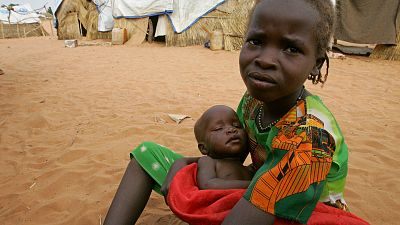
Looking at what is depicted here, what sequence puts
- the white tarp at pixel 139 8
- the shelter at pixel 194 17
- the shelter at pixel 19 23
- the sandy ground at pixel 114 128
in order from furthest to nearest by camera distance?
1. the shelter at pixel 19 23
2. the white tarp at pixel 139 8
3. the shelter at pixel 194 17
4. the sandy ground at pixel 114 128

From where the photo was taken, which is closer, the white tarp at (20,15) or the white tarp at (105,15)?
the white tarp at (105,15)

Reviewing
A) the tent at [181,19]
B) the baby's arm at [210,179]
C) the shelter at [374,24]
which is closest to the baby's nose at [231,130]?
the baby's arm at [210,179]

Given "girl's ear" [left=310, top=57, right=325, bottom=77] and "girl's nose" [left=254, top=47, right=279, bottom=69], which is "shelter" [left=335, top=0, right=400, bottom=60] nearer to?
"girl's ear" [left=310, top=57, right=325, bottom=77]

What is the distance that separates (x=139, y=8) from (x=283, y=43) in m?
11.2

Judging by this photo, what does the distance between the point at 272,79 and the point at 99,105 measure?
3444mm

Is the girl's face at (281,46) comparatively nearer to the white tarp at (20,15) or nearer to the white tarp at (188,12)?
the white tarp at (188,12)

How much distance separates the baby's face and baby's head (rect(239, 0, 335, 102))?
55cm

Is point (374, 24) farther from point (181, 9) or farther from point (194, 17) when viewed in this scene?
point (181, 9)

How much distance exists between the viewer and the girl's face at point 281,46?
3.18 feet

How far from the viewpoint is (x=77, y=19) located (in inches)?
566

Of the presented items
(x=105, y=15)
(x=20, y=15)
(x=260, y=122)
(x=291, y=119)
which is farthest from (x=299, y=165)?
(x=20, y=15)

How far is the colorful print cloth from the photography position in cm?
90

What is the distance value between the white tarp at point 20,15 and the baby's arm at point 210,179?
A: 19.9m

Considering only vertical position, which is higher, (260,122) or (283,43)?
(283,43)
